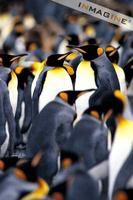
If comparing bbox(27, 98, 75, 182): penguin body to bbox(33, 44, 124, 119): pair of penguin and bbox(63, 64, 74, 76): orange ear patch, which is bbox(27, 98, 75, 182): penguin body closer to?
bbox(33, 44, 124, 119): pair of penguin

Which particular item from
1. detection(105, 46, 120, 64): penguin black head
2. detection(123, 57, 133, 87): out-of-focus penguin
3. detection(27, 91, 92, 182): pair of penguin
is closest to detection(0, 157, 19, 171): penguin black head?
detection(27, 91, 92, 182): pair of penguin

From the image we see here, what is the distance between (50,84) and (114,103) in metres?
1.29

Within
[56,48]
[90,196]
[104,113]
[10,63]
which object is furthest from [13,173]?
[56,48]

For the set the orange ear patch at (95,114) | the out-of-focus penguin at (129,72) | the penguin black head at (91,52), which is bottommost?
the orange ear patch at (95,114)

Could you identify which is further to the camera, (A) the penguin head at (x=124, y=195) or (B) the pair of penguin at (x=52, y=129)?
(B) the pair of penguin at (x=52, y=129)

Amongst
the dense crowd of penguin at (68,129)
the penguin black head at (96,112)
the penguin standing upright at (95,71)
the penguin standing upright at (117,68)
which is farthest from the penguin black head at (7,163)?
the penguin standing upright at (117,68)

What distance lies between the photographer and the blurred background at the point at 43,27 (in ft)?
29.5

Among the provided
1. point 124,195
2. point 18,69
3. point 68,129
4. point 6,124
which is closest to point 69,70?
point 18,69

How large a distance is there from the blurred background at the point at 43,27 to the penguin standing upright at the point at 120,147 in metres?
2.66

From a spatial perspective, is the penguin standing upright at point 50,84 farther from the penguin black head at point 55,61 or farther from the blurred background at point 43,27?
the blurred background at point 43,27

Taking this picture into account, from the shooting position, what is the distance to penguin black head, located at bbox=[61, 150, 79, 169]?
12.7 feet

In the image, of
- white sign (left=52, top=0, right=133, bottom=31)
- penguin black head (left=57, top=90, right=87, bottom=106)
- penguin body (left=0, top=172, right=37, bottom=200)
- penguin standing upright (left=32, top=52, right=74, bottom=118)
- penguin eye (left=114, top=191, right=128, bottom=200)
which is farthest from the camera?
penguin standing upright (left=32, top=52, right=74, bottom=118)

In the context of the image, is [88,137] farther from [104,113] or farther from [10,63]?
[10,63]

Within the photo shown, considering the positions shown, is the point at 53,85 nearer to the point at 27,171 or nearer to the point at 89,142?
the point at 89,142
